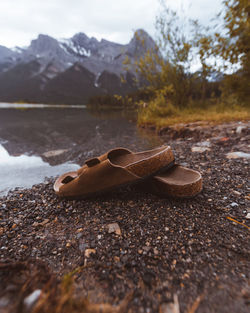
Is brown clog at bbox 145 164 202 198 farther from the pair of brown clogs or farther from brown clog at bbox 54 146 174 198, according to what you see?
brown clog at bbox 54 146 174 198

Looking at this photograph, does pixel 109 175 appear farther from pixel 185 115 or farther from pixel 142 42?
pixel 142 42

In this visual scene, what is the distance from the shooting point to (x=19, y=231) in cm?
126

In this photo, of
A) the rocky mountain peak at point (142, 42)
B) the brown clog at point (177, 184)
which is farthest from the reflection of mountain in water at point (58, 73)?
the brown clog at point (177, 184)

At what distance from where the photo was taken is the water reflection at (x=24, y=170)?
234cm

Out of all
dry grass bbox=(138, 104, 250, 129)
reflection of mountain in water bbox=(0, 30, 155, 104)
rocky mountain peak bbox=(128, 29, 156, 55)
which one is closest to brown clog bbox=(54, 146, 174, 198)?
dry grass bbox=(138, 104, 250, 129)

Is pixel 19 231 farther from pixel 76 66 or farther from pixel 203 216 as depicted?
pixel 76 66

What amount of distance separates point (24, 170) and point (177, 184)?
2.72 m

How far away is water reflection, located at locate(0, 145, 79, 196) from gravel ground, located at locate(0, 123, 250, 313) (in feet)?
1.74

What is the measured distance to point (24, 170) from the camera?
9.29ft

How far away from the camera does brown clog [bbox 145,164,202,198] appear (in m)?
1.42

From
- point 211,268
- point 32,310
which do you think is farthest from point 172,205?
point 32,310

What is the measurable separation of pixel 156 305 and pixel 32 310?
0.52 m

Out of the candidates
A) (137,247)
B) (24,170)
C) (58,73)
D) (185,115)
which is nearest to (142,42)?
(185,115)

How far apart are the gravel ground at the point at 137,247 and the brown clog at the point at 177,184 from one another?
3.2 inches
